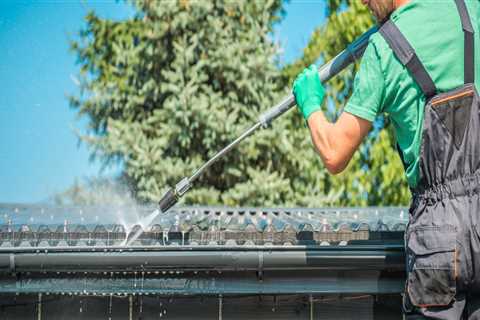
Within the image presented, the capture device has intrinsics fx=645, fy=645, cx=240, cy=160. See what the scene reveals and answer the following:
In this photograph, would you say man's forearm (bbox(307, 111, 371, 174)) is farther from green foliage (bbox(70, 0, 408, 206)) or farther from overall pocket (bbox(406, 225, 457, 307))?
green foliage (bbox(70, 0, 408, 206))

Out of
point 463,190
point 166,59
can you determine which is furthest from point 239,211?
point 166,59

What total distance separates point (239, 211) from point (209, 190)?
2724 millimetres

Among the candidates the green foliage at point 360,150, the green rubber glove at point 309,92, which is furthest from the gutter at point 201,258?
the green foliage at point 360,150

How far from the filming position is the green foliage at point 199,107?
23.2ft

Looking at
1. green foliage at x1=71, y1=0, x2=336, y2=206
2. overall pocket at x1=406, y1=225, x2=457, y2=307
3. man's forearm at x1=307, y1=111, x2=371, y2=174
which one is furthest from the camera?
green foliage at x1=71, y1=0, x2=336, y2=206

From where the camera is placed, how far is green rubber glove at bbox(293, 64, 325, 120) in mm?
1935

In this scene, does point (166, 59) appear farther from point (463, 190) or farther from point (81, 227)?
point (463, 190)

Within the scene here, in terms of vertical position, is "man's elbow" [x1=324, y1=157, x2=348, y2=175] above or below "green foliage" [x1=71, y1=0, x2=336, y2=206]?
below

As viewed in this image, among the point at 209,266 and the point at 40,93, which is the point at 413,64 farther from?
the point at 40,93

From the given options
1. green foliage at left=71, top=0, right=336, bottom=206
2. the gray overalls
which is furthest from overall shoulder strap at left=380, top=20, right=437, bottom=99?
green foliage at left=71, top=0, right=336, bottom=206

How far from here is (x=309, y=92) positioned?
1.97 metres

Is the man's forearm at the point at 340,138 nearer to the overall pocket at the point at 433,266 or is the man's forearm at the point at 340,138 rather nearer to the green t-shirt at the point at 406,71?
the green t-shirt at the point at 406,71

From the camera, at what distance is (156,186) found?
22.7 feet

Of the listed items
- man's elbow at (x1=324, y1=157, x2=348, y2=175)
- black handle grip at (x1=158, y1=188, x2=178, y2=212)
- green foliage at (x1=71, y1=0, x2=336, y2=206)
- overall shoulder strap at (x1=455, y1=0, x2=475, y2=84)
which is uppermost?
green foliage at (x1=71, y1=0, x2=336, y2=206)
